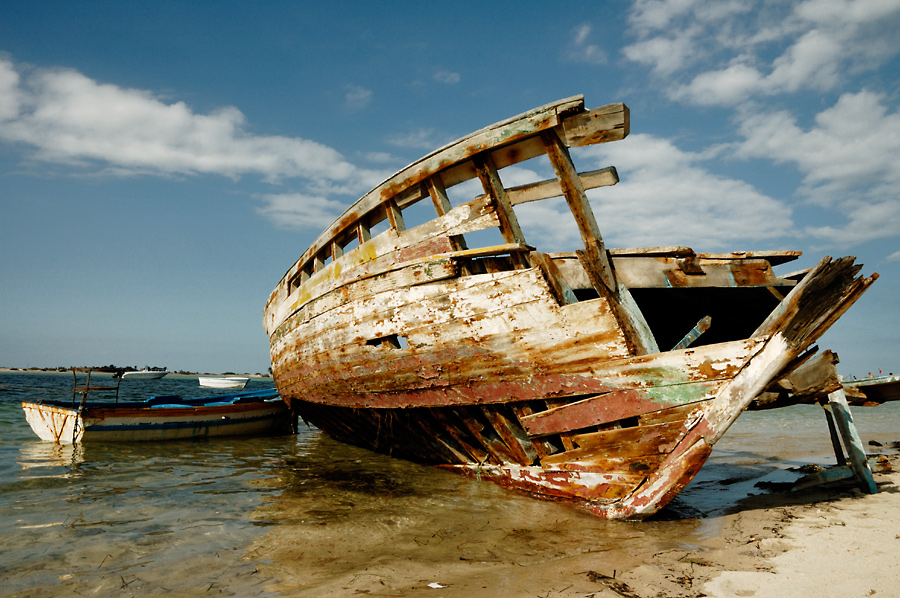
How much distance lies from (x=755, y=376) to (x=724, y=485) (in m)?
3.42

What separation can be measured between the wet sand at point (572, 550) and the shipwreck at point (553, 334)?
0.48 m

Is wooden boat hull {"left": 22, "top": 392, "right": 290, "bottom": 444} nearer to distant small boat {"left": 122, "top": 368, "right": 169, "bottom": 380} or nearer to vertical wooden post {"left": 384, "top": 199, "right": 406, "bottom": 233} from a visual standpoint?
distant small boat {"left": 122, "top": 368, "right": 169, "bottom": 380}

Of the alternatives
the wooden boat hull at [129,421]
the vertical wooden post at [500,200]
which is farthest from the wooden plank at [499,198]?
the wooden boat hull at [129,421]

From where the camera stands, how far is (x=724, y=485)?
5934mm

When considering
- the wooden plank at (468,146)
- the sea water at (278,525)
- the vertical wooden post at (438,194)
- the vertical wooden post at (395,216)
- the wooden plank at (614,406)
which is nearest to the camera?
the sea water at (278,525)

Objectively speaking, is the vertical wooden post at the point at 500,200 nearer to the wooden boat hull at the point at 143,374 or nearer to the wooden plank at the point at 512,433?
the wooden plank at the point at 512,433

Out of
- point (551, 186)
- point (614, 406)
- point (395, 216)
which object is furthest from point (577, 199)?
point (395, 216)

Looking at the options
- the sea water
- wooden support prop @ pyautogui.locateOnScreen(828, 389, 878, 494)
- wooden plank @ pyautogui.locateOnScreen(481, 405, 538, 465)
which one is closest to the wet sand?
the sea water

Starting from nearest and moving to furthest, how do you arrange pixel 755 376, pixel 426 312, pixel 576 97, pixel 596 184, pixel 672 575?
pixel 672 575, pixel 755 376, pixel 576 97, pixel 596 184, pixel 426 312

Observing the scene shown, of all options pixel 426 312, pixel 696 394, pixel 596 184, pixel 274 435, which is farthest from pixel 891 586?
pixel 274 435

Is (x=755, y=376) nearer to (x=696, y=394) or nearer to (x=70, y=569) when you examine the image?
(x=696, y=394)

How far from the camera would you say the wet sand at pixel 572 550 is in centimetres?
261

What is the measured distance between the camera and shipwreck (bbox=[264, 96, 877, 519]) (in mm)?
3457

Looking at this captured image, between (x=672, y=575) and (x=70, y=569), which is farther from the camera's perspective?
(x=70, y=569)
